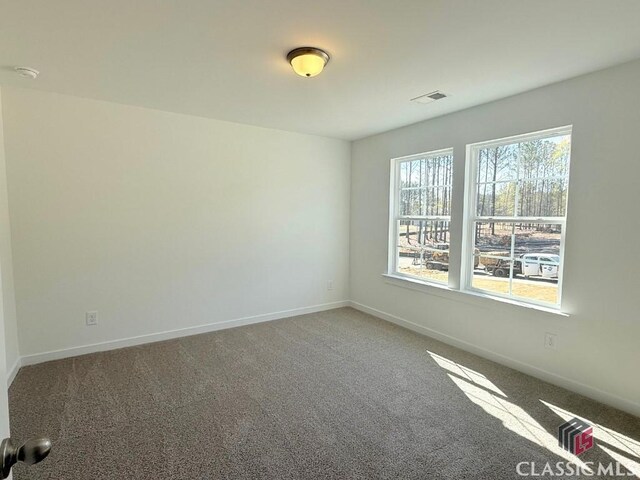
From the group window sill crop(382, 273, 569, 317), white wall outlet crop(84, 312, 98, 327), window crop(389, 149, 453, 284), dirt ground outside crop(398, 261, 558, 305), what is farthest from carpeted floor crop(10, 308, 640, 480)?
window crop(389, 149, 453, 284)

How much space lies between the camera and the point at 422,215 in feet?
13.7

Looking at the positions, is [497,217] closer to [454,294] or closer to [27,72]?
[454,294]

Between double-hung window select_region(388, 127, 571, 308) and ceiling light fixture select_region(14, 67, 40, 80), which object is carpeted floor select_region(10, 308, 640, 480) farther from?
ceiling light fixture select_region(14, 67, 40, 80)

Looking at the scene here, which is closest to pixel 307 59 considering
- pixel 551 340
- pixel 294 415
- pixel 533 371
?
pixel 294 415

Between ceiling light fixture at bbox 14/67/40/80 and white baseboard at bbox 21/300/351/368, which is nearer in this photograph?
ceiling light fixture at bbox 14/67/40/80

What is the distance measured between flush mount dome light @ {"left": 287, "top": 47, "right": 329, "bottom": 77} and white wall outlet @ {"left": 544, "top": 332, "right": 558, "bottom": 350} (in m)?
2.79

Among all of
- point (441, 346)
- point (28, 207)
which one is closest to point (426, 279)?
point (441, 346)

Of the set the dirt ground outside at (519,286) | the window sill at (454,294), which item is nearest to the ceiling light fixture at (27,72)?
the window sill at (454,294)

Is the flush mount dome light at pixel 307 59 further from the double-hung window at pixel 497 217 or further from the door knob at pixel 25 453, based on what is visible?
the door knob at pixel 25 453

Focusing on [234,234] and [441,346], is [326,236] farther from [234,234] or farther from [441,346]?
[441,346]

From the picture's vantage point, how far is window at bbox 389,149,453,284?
3885mm

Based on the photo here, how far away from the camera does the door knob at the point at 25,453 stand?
28.5 inches

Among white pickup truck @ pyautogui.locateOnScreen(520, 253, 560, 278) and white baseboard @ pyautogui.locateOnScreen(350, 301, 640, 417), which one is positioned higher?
white pickup truck @ pyautogui.locateOnScreen(520, 253, 560, 278)

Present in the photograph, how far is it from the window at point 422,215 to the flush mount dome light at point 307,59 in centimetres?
196
